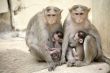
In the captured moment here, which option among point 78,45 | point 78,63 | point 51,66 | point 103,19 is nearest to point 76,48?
point 78,45

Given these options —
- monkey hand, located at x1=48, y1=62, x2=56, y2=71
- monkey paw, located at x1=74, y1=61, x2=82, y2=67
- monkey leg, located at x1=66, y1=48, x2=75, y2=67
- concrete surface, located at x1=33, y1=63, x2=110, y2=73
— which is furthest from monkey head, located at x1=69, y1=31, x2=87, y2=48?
monkey hand, located at x1=48, y1=62, x2=56, y2=71

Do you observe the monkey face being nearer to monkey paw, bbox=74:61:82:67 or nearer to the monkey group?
the monkey group

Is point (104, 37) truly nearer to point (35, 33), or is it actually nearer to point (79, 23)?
point (79, 23)

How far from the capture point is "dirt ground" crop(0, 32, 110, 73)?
7.87m

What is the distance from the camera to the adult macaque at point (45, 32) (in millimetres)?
8031

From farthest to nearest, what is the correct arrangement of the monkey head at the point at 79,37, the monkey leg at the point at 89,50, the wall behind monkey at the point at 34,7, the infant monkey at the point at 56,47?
the wall behind monkey at the point at 34,7
the infant monkey at the point at 56,47
the monkey head at the point at 79,37
the monkey leg at the point at 89,50

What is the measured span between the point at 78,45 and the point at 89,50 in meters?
0.36

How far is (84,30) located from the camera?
8.20 m

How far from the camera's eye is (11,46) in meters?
10.2

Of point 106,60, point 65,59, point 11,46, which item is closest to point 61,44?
point 65,59

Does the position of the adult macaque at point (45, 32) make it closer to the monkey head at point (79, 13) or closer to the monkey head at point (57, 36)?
the monkey head at point (57, 36)

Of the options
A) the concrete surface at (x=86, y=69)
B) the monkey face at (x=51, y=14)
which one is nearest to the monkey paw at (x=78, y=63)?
the concrete surface at (x=86, y=69)

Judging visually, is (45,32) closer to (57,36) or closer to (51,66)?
(57,36)

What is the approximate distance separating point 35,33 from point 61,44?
2.19 feet
